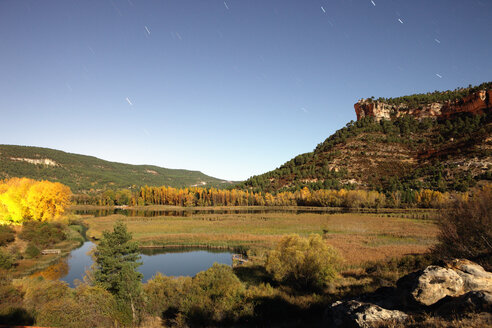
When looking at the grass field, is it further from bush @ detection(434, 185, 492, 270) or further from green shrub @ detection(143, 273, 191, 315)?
green shrub @ detection(143, 273, 191, 315)

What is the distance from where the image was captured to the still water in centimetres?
2806

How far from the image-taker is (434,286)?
695cm

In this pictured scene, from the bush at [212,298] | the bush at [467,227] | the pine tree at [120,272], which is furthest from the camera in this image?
the pine tree at [120,272]

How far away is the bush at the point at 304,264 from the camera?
1777cm

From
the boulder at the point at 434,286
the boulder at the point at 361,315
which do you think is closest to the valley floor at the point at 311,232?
the boulder at the point at 361,315

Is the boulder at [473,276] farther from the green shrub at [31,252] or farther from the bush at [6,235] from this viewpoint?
the bush at [6,235]

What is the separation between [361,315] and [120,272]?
1683 centimetres

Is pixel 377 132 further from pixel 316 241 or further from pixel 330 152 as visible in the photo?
pixel 316 241

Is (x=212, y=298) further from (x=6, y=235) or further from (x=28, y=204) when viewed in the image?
(x=28, y=204)

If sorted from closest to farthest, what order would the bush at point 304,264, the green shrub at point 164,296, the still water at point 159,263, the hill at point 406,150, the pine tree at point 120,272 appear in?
the green shrub at point 164,296 < the pine tree at point 120,272 < the bush at point 304,264 < the still water at point 159,263 < the hill at point 406,150

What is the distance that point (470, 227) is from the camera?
14898 millimetres

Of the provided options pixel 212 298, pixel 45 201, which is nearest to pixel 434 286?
pixel 212 298

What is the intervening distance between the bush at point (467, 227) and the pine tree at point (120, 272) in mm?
19608

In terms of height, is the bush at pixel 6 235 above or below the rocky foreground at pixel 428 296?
below
